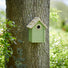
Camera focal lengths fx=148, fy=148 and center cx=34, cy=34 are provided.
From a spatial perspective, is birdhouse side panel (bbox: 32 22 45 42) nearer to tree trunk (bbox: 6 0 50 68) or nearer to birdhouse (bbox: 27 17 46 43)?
birdhouse (bbox: 27 17 46 43)

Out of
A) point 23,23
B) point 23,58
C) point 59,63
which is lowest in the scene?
point 59,63

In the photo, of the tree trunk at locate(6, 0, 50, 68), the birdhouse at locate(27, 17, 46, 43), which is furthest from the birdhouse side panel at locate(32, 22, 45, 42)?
the tree trunk at locate(6, 0, 50, 68)

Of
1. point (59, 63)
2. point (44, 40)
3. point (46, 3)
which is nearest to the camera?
point (44, 40)

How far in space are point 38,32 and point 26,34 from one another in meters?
0.25

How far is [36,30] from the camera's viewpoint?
7.81ft

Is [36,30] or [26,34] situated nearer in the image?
[36,30]

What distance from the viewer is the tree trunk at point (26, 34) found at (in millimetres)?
2531

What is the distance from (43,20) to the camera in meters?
2.58

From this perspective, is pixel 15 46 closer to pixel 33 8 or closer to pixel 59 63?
pixel 33 8

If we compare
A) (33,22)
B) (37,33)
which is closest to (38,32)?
(37,33)

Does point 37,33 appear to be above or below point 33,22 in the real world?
below

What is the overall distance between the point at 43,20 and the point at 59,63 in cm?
116

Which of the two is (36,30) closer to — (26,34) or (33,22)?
(33,22)

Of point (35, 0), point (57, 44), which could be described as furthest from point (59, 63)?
point (35, 0)
